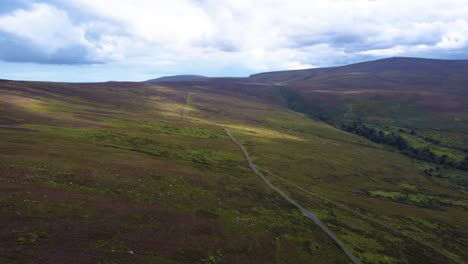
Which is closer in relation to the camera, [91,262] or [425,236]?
[91,262]

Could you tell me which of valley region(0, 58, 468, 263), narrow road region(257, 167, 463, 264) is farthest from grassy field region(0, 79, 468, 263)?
narrow road region(257, 167, 463, 264)

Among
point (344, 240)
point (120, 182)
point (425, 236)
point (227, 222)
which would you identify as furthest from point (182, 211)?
point (425, 236)

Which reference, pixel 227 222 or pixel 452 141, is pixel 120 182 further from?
pixel 452 141

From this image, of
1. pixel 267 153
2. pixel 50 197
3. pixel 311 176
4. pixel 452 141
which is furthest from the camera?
pixel 452 141

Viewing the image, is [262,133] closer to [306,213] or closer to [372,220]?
[372,220]

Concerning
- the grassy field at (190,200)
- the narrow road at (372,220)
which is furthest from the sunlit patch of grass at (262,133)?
the narrow road at (372,220)

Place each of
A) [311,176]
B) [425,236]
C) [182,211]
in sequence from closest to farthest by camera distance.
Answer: [182,211] < [425,236] < [311,176]

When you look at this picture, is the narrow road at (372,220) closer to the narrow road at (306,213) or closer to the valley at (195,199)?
the valley at (195,199)

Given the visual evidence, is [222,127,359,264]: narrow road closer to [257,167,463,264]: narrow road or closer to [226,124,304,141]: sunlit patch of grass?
[257,167,463,264]: narrow road

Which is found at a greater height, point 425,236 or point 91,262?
point 91,262
